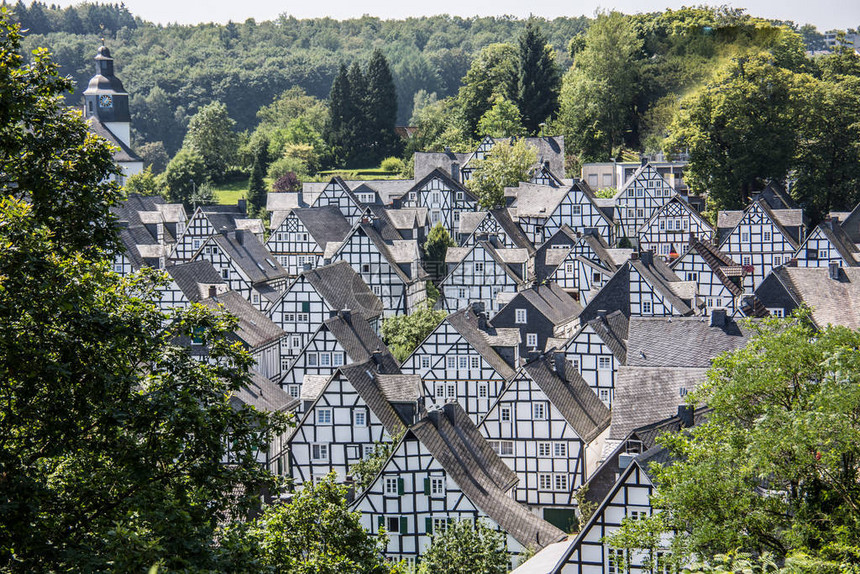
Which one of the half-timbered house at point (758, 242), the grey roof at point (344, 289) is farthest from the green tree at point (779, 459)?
the half-timbered house at point (758, 242)

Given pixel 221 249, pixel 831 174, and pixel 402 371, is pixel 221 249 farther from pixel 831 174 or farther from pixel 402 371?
pixel 831 174

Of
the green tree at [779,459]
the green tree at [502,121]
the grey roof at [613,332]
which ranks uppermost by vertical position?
the green tree at [779,459]

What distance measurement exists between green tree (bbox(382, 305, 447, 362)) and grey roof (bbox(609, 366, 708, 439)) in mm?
18626

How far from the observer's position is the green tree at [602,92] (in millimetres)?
100125

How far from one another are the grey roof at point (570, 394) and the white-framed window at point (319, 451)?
794cm

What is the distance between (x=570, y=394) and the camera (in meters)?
44.9

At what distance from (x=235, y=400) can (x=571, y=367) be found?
13.3m

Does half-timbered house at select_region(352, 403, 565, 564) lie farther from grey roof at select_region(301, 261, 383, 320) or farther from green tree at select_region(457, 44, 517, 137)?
green tree at select_region(457, 44, 517, 137)

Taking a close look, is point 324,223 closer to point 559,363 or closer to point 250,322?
point 250,322

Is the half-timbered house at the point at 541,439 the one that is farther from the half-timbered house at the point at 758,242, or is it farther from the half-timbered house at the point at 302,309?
the half-timbered house at the point at 758,242

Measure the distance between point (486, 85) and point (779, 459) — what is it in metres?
95.2

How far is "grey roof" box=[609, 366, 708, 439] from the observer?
38978 millimetres

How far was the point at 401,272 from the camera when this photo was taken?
69.9m

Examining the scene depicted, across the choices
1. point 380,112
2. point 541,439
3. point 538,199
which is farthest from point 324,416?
point 380,112
